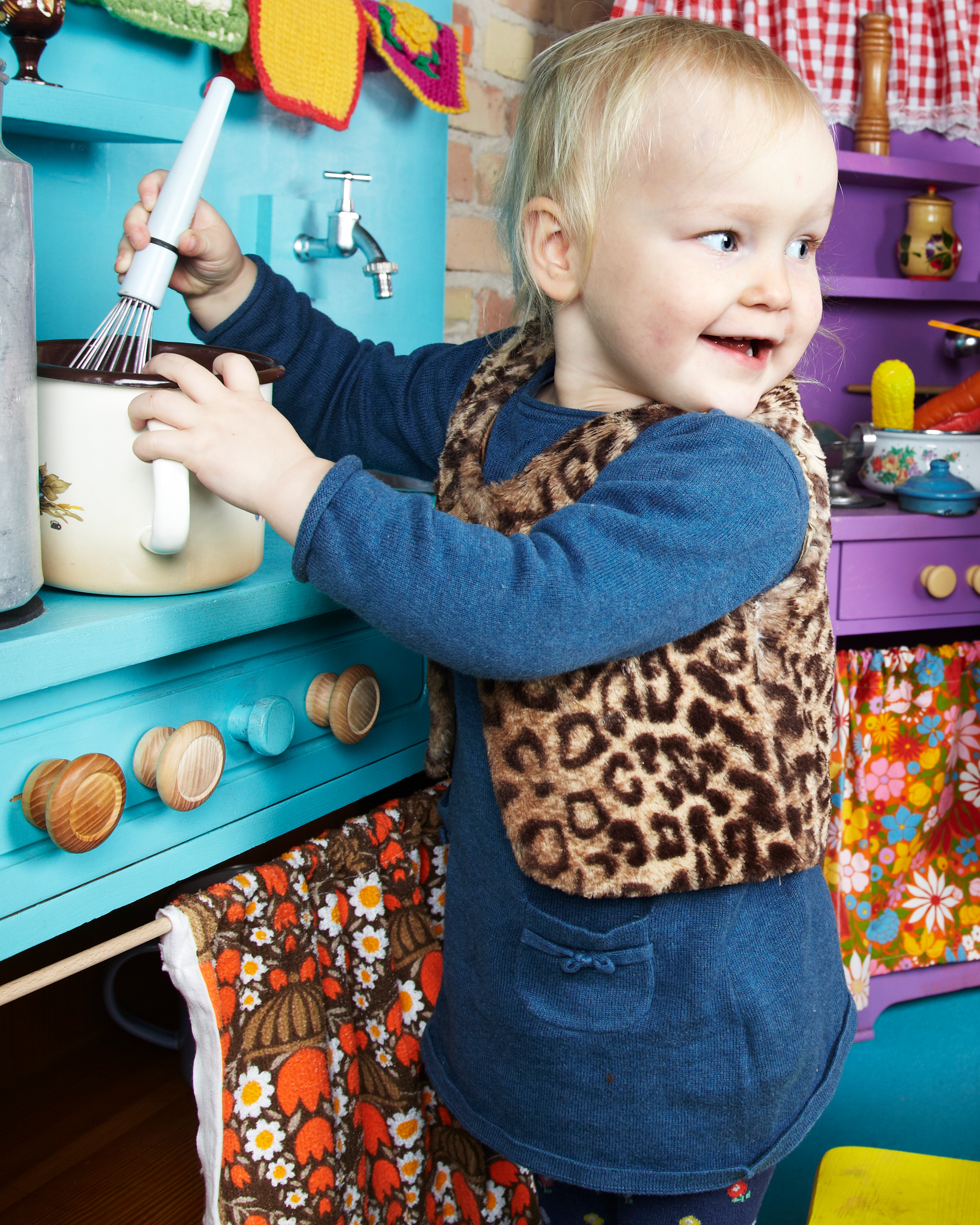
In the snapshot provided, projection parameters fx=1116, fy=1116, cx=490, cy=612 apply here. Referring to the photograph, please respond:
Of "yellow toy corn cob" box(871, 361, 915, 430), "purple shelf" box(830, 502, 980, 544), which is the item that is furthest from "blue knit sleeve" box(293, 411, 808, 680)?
"yellow toy corn cob" box(871, 361, 915, 430)

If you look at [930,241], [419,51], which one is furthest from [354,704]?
[930,241]

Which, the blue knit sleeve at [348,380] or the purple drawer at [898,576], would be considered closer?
the blue knit sleeve at [348,380]

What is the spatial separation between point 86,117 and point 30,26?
0.11m

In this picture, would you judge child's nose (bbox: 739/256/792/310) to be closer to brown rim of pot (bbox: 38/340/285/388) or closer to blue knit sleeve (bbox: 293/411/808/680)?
blue knit sleeve (bbox: 293/411/808/680)

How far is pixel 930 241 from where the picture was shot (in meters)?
2.07

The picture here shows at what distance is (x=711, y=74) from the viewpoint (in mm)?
772

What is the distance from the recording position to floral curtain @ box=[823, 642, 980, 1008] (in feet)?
5.66

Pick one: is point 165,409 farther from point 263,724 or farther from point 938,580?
point 938,580

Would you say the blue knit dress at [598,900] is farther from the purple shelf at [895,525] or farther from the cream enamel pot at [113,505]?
the purple shelf at [895,525]

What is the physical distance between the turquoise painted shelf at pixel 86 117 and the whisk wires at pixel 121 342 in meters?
0.18

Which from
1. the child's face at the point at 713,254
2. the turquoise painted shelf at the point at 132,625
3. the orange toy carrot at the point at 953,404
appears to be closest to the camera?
the turquoise painted shelf at the point at 132,625

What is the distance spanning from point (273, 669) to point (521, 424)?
0.28 metres

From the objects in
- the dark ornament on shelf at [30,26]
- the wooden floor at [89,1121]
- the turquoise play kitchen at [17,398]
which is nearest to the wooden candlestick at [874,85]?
the dark ornament on shelf at [30,26]

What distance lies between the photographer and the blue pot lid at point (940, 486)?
1.68m
